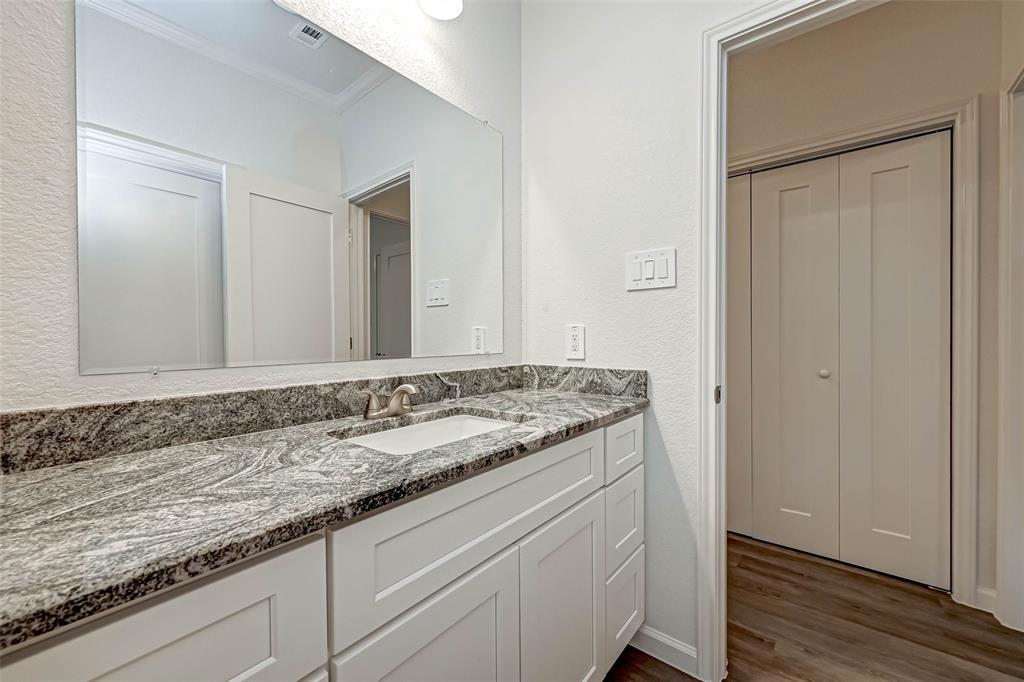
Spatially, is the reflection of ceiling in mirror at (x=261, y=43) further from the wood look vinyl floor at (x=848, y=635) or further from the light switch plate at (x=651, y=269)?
the wood look vinyl floor at (x=848, y=635)

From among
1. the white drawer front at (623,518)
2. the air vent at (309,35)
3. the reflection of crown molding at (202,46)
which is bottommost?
the white drawer front at (623,518)

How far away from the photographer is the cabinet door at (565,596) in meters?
0.96

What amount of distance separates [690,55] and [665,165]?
1.12 feet

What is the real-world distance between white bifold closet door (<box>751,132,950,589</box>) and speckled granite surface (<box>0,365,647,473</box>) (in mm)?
1810

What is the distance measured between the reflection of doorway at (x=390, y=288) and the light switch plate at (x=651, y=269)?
75cm

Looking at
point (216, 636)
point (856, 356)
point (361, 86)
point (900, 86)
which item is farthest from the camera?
point (856, 356)

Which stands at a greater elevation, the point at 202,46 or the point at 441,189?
the point at 202,46

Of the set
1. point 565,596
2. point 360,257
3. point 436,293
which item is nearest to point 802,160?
point 436,293

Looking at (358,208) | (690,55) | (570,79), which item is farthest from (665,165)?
(358,208)

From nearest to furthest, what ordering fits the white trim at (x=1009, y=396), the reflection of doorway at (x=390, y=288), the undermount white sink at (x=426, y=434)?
1. the undermount white sink at (x=426, y=434)
2. the reflection of doorway at (x=390, y=288)
3. the white trim at (x=1009, y=396)

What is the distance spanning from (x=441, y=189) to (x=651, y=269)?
78 centimetres

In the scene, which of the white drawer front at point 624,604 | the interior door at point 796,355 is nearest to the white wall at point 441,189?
the white drawer front at point 624,604

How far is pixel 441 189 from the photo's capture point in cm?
156

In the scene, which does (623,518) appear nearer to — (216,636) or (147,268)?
(216,636)
